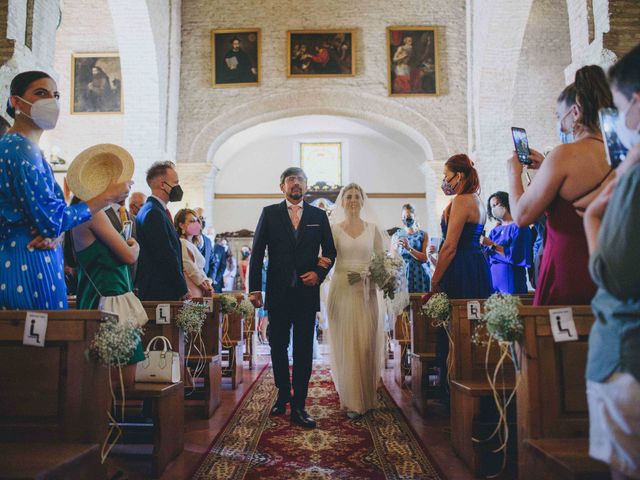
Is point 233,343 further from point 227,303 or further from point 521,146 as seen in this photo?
point 521,146

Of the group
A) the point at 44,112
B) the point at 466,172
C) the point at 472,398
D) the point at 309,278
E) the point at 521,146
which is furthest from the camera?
the point at 309,278

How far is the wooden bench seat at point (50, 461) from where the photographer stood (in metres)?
1.69

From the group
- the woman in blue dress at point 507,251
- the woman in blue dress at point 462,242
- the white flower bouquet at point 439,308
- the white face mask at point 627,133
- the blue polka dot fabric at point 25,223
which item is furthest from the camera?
the woman in blue dress at point 507,251

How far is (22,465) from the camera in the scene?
5.73 ft

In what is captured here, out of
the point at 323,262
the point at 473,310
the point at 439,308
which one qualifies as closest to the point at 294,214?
the point at 323,262

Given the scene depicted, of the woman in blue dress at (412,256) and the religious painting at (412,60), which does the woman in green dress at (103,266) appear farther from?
the religious painting at (412,60)

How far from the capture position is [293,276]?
409 cm

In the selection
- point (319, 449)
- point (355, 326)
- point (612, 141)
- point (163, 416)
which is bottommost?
point (319, 449)

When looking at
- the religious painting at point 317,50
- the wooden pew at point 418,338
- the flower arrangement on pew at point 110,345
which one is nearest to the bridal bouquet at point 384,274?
the wooden pew at point 418,338

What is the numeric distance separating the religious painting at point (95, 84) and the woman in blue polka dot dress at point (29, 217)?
1159 cm

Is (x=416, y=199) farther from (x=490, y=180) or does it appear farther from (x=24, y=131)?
(x=24, y=131)

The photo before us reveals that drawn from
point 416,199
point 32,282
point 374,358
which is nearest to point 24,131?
point 32,282

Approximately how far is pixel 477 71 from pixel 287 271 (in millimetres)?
9438

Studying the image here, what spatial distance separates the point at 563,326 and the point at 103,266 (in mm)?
2161
